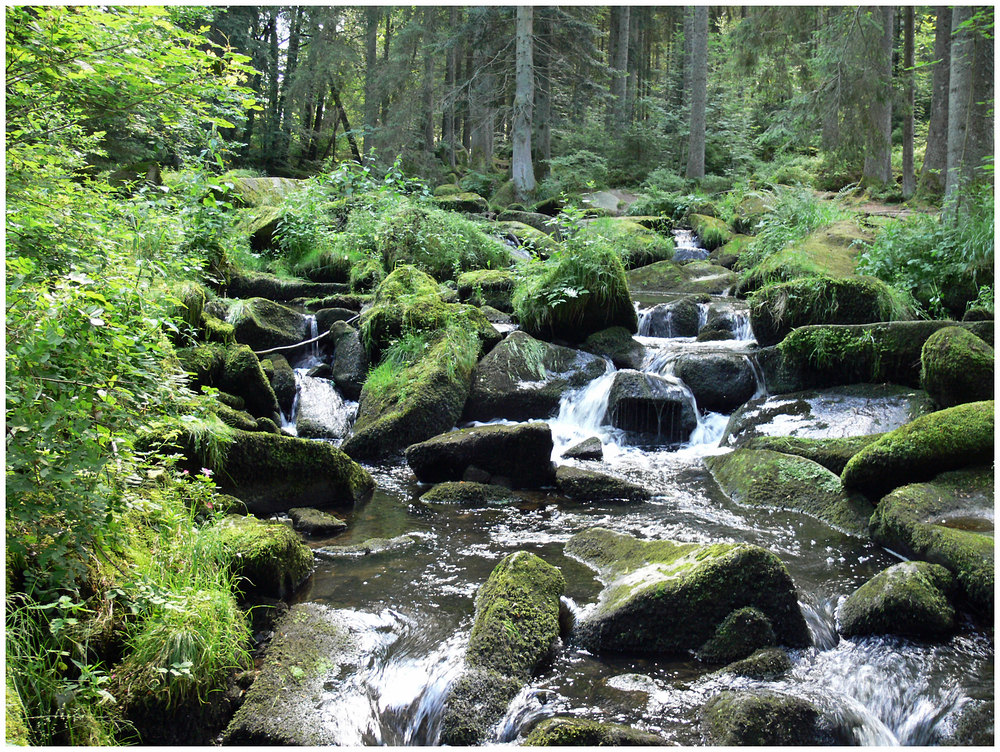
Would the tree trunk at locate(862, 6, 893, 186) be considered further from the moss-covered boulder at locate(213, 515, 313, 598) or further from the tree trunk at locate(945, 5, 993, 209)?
the moss-covered boulder at locate(213, 515, 313, 598)

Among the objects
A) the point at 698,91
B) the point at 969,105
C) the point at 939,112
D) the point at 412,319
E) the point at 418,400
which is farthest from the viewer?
the point at 698,91

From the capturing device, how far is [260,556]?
180 inches

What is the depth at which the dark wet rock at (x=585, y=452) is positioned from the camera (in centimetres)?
823

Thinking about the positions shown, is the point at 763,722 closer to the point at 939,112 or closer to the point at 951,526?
the point at 951,526

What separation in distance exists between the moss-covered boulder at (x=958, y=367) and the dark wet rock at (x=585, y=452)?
3.61 metres

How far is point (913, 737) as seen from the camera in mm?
3662

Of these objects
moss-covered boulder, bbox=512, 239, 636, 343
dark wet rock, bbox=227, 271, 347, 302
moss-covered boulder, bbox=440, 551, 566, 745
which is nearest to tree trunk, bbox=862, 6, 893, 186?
moss-covered boulder, bbox=512, 239, 636, 343

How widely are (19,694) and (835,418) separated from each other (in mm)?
7864

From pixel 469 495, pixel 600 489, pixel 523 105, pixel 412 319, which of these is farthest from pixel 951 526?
pixel 523 105

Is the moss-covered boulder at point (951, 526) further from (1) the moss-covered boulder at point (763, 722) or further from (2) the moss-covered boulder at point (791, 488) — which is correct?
(1) the moss-covered boulder at point (763, 722)

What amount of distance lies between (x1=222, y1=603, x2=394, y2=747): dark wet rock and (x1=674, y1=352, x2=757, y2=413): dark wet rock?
609cm

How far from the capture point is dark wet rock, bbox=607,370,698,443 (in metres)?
8.87

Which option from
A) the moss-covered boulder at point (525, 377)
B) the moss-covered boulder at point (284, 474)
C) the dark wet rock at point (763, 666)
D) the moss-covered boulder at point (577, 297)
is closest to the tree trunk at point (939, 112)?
the moss-covered boulder at point (577, 297)

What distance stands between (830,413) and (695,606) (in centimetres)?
481
